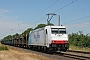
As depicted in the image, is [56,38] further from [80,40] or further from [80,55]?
[80,40]

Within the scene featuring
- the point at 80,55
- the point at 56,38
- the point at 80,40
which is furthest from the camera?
the point at 80,40

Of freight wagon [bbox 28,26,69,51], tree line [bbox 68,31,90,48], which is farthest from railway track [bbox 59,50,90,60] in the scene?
tree line [bbox 68,31,90,48]

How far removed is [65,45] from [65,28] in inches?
91.2

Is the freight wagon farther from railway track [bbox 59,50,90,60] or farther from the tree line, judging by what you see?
the tree line

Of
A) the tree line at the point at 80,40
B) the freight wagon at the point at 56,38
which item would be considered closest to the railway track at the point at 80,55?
the freight wagon at the point at 56,38

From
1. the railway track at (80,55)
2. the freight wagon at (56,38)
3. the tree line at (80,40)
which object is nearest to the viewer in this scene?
the railway track at (80,55)

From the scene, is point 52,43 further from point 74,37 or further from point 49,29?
point 74,37

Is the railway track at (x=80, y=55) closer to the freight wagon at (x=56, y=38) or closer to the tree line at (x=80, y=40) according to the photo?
the freight wagon at (x=56, y=38)

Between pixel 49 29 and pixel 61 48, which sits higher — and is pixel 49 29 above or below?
above

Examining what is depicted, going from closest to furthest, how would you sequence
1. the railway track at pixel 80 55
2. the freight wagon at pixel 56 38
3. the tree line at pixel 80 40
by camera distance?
1. the railway track at pixel 80 55
2. the freight wagon at pixel 56 38
3. the tree line at pixel 80 40

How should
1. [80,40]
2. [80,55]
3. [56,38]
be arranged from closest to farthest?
[80,55] → [56,38] → [80,40]

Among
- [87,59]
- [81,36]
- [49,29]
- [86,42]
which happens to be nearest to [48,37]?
[49,29]

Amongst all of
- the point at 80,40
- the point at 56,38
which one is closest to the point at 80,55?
the point at 56,38

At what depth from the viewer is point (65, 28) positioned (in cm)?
2705
